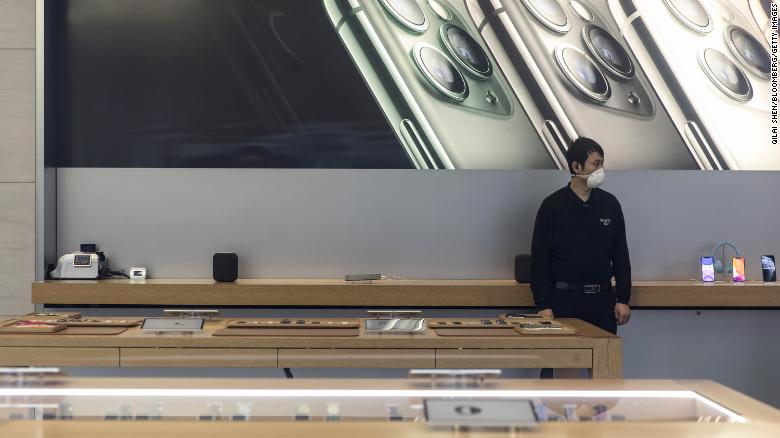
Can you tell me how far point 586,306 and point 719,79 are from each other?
5.80 feet

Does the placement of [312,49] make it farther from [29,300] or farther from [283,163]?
[29,300]

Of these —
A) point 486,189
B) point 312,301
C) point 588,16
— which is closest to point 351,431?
point 312,301

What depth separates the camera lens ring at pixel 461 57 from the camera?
4.52m

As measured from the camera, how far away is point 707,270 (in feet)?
14.5

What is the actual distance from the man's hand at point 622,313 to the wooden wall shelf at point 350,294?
23cm

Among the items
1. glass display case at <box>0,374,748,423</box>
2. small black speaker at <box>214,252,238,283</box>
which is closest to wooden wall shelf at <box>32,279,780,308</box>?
small black speaker at <box>214,252,238,283</box>

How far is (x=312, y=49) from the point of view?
4488 millimetres

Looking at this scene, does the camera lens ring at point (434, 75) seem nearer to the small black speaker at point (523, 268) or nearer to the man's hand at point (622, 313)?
the small black speaker at point (523, 268)

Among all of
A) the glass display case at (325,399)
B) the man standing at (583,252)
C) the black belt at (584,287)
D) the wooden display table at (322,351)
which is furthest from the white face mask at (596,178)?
the glass display case at (325,399)

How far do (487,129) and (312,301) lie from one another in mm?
1421

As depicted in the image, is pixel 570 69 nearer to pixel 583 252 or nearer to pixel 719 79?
pixel 719 79

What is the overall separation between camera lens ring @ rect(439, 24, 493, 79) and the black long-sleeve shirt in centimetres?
95

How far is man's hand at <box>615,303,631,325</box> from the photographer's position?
392cm

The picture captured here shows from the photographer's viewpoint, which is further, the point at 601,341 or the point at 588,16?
the point at 588,16
